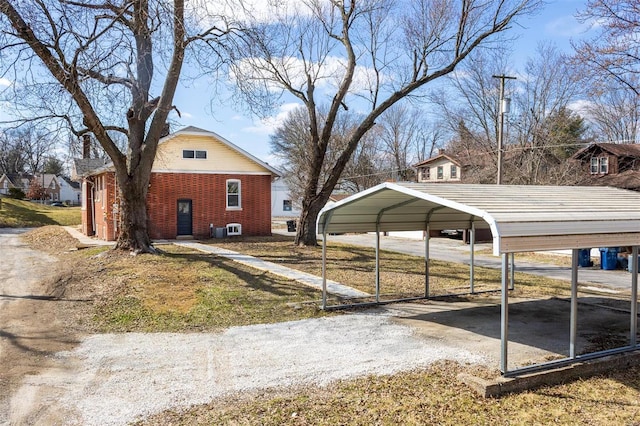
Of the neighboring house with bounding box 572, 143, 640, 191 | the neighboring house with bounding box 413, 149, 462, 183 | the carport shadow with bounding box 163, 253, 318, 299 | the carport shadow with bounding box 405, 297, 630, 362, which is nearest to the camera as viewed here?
the carport shadow with bounding box 405, 297, 630, 362

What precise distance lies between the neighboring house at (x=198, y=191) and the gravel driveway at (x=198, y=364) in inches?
613

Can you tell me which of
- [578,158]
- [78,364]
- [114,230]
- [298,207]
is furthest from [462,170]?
[78,364]

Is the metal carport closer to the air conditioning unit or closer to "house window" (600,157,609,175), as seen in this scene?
the air conditioning unit

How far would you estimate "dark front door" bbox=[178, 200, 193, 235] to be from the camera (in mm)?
23641

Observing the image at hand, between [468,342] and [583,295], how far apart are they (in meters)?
6.59

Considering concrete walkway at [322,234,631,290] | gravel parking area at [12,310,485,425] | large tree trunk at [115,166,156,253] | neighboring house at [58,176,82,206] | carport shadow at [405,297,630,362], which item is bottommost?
concrete walkway at [322,234,631,290]

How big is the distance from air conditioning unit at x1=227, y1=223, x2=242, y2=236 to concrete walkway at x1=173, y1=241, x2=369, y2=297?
5440 millimetres

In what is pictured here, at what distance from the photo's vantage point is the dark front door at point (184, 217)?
23.6m

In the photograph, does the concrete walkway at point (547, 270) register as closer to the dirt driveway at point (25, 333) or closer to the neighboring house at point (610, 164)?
the neighboring house at point (610, 164)

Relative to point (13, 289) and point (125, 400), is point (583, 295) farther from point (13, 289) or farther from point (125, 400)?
point (13, 289)

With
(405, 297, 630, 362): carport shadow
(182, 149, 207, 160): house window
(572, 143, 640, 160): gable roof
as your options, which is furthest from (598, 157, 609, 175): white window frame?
(182, 149, 207, 160): house window

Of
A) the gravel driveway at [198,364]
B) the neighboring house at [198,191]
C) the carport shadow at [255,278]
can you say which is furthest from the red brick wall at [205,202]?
the gravel driveway at [198,364]

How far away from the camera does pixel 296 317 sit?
30.7ft

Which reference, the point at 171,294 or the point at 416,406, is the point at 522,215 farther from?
the point at 171,294
